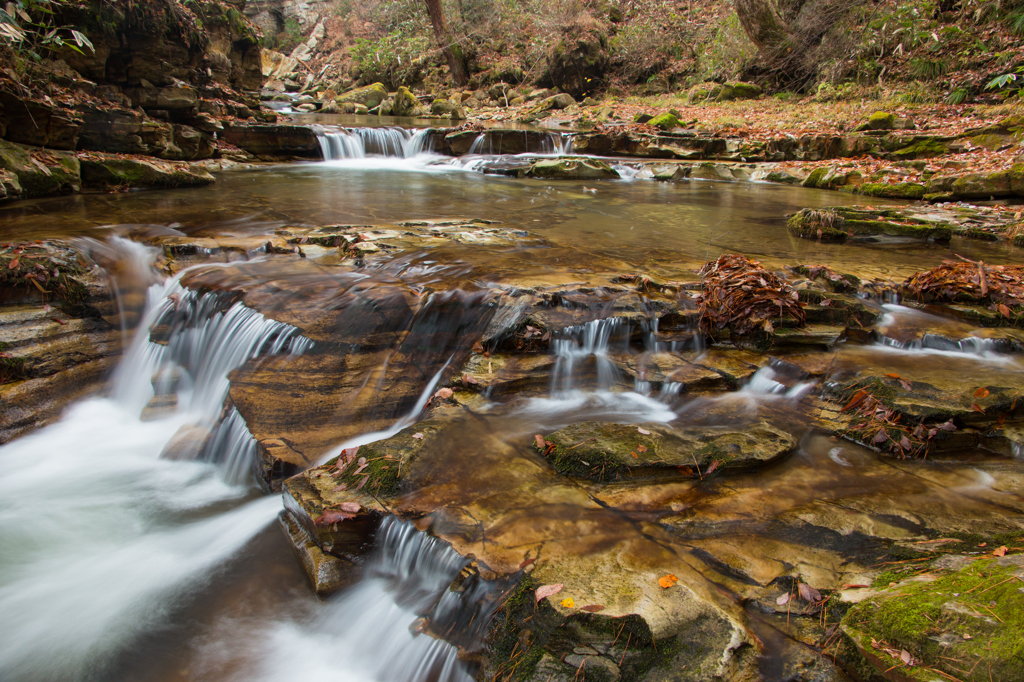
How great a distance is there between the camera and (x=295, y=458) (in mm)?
3811

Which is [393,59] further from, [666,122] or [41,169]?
[41,169]

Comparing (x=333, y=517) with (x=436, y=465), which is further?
(x=436, y=465)

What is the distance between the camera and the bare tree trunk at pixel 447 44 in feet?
89.6

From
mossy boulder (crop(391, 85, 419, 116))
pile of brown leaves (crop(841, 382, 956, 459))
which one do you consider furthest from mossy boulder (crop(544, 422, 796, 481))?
mossy boulder (crop(391, 85, 419, 116))

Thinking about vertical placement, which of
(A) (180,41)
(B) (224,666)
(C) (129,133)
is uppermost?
(A) (180,41)

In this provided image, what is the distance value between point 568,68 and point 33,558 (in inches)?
Result: 1064

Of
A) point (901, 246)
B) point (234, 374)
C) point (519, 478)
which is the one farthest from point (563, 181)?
point (519, 478)

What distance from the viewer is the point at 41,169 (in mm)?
8578

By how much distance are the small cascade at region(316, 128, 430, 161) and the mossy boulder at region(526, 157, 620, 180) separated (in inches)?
171

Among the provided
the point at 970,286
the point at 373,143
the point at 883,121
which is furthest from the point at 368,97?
the point at 970,286

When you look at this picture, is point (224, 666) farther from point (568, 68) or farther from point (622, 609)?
point (568, 68)

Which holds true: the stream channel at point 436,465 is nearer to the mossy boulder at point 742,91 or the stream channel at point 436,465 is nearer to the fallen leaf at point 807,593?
the fallen leaf at point 807,593

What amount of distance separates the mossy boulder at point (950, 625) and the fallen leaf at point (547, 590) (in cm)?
109

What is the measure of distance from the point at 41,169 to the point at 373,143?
8725 mm
